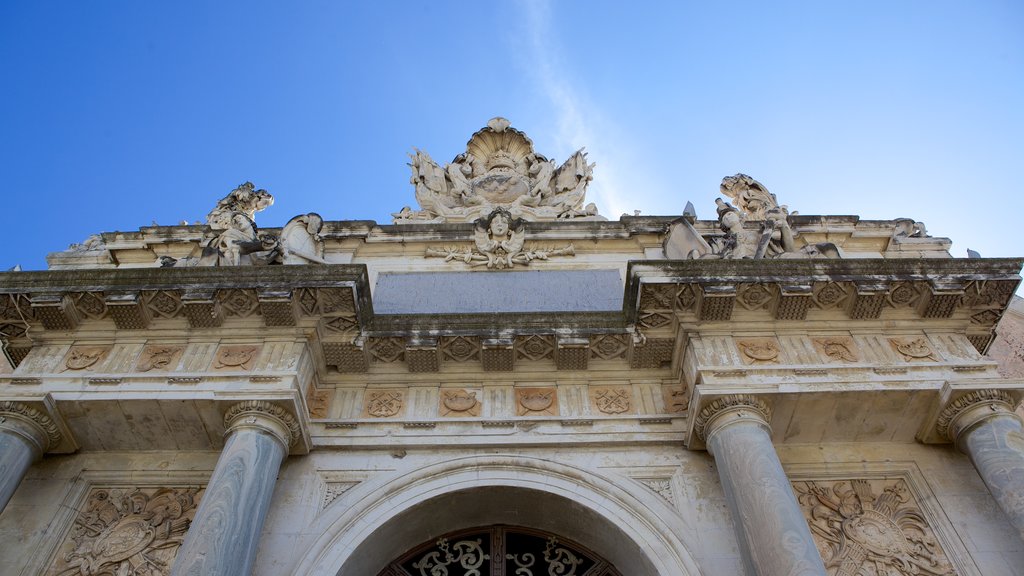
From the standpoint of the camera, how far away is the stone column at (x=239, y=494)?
271 inches

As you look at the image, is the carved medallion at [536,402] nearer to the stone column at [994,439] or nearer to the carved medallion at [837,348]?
the carved medallion at [837,348]

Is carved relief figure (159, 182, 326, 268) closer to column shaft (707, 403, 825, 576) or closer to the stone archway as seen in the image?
the stone archway

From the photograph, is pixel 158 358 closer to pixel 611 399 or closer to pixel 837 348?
pixel 611 399

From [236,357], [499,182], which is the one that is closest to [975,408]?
[499,182]

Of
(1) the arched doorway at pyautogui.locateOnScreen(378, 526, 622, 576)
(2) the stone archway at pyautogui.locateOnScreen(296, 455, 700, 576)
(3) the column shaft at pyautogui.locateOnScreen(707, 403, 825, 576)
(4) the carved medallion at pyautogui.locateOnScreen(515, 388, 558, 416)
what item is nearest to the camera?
(3) the column shaft at pyautogui.locateOnScreen(707, 403, 825, 576)

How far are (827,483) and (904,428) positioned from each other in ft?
3.61

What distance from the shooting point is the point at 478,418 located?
9.10 meters

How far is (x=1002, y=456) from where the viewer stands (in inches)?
312

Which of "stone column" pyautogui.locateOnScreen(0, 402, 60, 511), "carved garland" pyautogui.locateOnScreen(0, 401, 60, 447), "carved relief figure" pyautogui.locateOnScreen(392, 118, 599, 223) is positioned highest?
"carved relief figure" pyautogui.locateOnScreen(392, 118, 599, 223)

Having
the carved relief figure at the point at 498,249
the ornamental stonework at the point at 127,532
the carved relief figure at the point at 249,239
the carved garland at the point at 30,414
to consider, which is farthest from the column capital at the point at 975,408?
the carved garland at the point at 30,414

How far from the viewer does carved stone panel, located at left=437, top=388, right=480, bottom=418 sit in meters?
9.23

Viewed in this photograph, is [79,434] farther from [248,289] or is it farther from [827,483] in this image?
[827,483]

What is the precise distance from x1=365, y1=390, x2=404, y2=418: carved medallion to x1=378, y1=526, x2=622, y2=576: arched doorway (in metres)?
1.55

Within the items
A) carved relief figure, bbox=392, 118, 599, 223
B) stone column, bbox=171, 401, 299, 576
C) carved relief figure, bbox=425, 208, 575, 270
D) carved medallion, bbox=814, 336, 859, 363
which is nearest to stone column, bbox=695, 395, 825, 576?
carved medallion, bbox=814, 336, 859, 363
